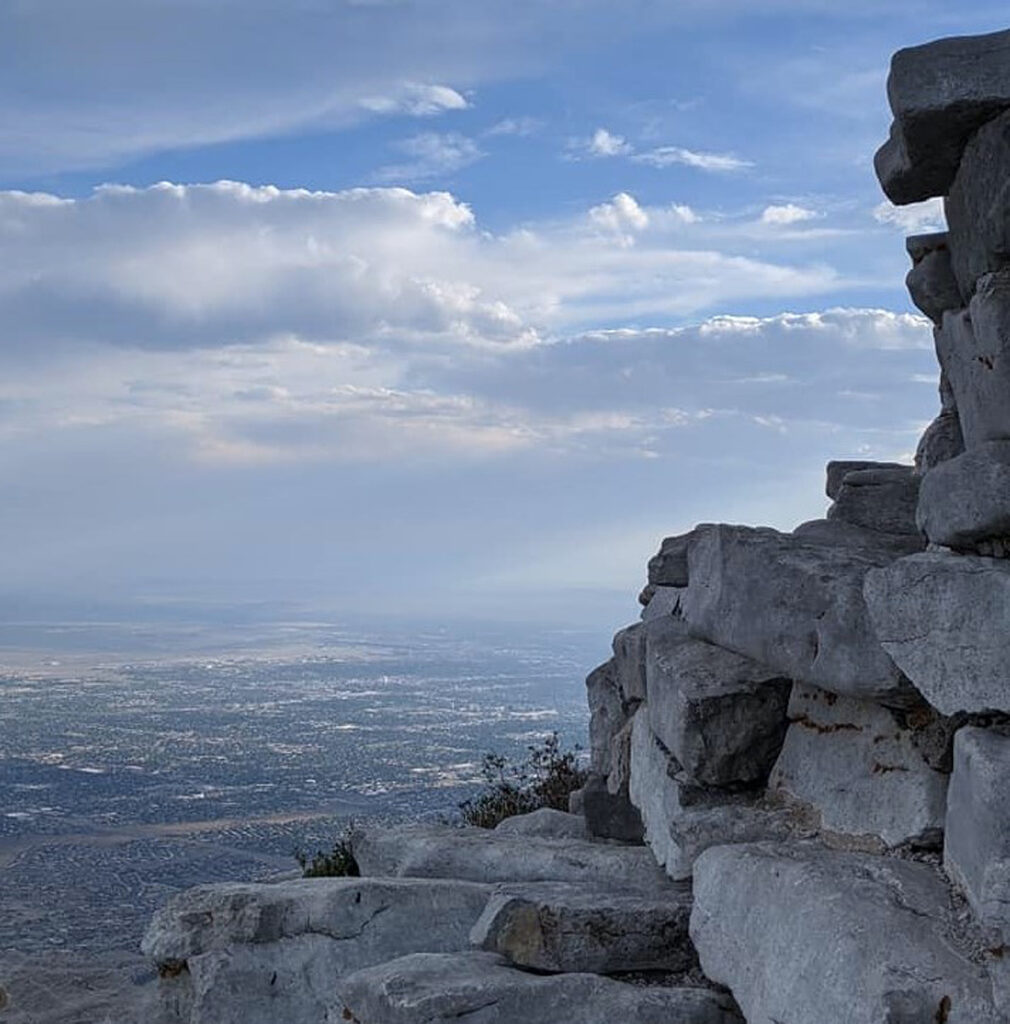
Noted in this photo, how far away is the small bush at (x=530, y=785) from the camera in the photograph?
16438 mm

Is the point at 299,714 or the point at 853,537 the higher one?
the point at 853,537

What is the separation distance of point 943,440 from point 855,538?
1168 mm

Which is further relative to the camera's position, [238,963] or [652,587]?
[652,587]

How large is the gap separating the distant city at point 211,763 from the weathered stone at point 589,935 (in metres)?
6.72

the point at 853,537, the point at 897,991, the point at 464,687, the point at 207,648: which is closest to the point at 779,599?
the point at 853,537

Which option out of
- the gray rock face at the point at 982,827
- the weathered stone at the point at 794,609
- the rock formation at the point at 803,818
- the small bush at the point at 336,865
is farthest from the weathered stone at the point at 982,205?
the small bush at the point at 336,865

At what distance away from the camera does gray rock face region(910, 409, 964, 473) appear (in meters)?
9.71

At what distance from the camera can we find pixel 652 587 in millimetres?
14188

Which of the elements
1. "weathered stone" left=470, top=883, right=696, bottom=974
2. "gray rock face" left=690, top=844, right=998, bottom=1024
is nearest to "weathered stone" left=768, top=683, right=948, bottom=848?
"gray rock face" left=690, top=844, right=998, bottom=1024

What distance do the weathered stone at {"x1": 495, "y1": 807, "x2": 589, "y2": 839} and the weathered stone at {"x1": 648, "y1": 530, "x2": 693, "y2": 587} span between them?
2.29 m

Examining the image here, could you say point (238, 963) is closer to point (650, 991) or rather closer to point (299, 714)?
point (650, 991)

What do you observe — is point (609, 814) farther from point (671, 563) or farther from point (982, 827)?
point (982, 827)

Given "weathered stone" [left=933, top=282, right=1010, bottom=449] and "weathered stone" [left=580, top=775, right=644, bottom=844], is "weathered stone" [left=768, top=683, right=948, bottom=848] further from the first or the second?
"weathered stone" [left=580, top=775, right=644, bottom=844]

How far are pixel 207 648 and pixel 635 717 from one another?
119357mm
